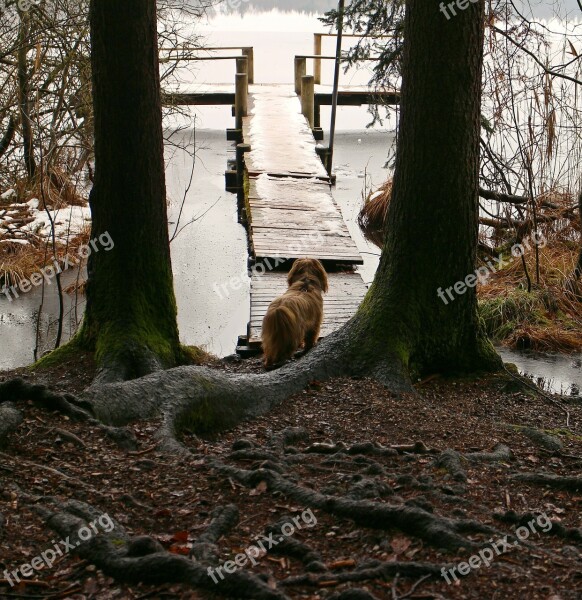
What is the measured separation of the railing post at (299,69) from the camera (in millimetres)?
24016

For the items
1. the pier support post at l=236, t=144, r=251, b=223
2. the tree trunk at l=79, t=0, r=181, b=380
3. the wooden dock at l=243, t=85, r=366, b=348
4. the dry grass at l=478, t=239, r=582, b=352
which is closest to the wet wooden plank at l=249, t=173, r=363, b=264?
the wooden dock at l=243, t=85, r=366, b=348

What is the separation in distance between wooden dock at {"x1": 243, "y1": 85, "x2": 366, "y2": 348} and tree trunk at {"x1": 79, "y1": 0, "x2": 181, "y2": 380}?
2069 mm

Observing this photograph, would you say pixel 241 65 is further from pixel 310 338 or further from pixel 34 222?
pixel 310 338

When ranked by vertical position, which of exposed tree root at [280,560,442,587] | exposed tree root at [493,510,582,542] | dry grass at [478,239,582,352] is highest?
exposed tree root at [280,560,442,587]

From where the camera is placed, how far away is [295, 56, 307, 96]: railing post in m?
24.0

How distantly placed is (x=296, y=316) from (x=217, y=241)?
8.09 m

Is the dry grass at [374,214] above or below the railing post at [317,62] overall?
below

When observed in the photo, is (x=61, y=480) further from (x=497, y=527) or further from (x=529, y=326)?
(x=529, y=326)

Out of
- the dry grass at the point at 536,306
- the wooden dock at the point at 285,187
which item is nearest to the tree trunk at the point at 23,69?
the wooden dock at the point at 285,187

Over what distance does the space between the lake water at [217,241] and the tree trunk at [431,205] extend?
3232 millimetres

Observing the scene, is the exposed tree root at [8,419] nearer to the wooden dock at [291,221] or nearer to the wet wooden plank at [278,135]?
the wooden dock at [291,221]

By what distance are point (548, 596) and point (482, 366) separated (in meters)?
4.61

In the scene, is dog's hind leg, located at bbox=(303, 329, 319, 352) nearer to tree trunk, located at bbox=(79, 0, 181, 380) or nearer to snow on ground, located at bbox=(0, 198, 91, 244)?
tree trunk, located at bbox=(79, 0, 181, 380)

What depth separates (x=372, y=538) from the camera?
4.19 m
